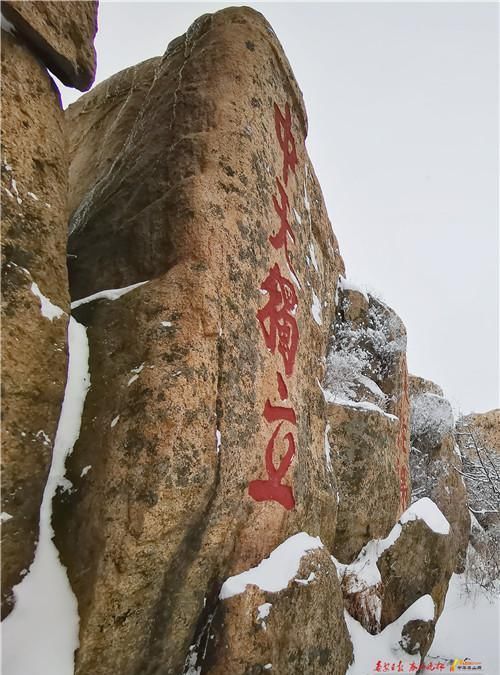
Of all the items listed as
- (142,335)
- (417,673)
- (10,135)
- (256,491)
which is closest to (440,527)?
(417,673)

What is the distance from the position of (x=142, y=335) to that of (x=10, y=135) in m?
1.45

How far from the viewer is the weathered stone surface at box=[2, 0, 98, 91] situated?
3.04 m

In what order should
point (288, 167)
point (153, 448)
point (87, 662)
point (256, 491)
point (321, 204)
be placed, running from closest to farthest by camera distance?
point (87, 662) < point (153, 448) < point (256, 491) < point (288, 167) < point (321, 204)

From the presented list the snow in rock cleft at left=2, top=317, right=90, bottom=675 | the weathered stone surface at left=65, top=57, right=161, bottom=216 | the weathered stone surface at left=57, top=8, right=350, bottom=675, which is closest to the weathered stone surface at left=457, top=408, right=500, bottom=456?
the weathered stone surface at left=57, top=8, right=350, bottom=675

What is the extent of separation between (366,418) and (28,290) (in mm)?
4851

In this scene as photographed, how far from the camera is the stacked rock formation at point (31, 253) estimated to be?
2.61m

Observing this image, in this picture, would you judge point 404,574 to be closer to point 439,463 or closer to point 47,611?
point 47,611

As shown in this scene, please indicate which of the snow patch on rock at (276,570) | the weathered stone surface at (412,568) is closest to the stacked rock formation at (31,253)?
the snow patch on rock at (276,570)

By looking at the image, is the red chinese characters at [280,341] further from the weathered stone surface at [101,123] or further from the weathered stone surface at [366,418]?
the weathered stone surface at [366,418]

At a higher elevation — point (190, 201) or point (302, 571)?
point (190, 201)

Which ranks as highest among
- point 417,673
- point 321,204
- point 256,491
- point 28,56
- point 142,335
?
point 321,204

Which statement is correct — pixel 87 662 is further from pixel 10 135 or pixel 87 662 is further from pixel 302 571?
pixel 10 135

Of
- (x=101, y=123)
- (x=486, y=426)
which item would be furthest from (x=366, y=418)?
(x=486, y=426)

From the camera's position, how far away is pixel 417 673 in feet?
17.1
